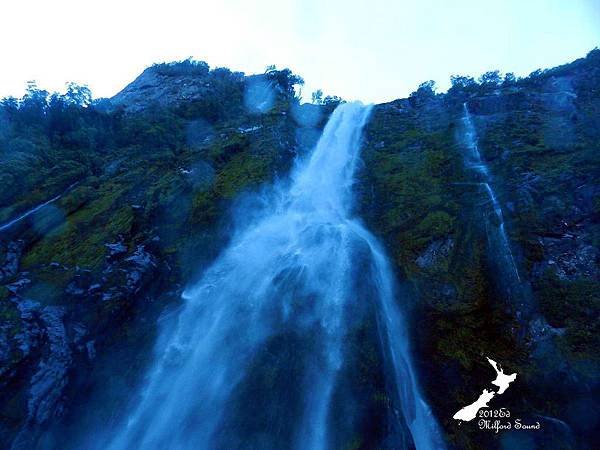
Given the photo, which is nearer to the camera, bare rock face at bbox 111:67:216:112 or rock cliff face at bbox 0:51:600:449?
rock cliff face at bbox 0:51:600:449

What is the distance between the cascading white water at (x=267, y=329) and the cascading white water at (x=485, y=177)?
4906 mm

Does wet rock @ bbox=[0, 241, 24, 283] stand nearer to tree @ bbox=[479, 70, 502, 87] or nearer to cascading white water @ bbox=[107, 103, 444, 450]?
cascading white water @ bbox=[107, 103, 444, 450]

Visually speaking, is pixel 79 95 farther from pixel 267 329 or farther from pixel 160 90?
pixel 267 329

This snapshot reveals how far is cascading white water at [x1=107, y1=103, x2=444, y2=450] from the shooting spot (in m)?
12.3

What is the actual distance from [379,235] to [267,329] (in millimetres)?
7855

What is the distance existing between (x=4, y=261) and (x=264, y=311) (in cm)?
1075

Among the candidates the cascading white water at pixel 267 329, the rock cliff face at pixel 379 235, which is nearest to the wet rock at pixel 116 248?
the rock cliff face at pixel 379 235

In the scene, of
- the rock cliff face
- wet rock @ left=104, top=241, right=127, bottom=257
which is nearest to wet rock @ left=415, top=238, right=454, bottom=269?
the rock cliff face

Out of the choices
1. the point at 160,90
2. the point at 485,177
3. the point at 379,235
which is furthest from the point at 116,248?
the point at 160,90

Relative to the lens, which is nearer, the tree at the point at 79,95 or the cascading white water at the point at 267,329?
the cascading white water at the point at 267,329

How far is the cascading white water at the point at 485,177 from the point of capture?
52.4 ft

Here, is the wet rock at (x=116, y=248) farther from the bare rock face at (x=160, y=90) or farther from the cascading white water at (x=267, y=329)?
the bare rock face at (x=160, y=90)

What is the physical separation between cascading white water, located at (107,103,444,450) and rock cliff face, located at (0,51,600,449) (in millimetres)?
789

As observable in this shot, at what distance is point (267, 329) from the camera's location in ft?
46.6
